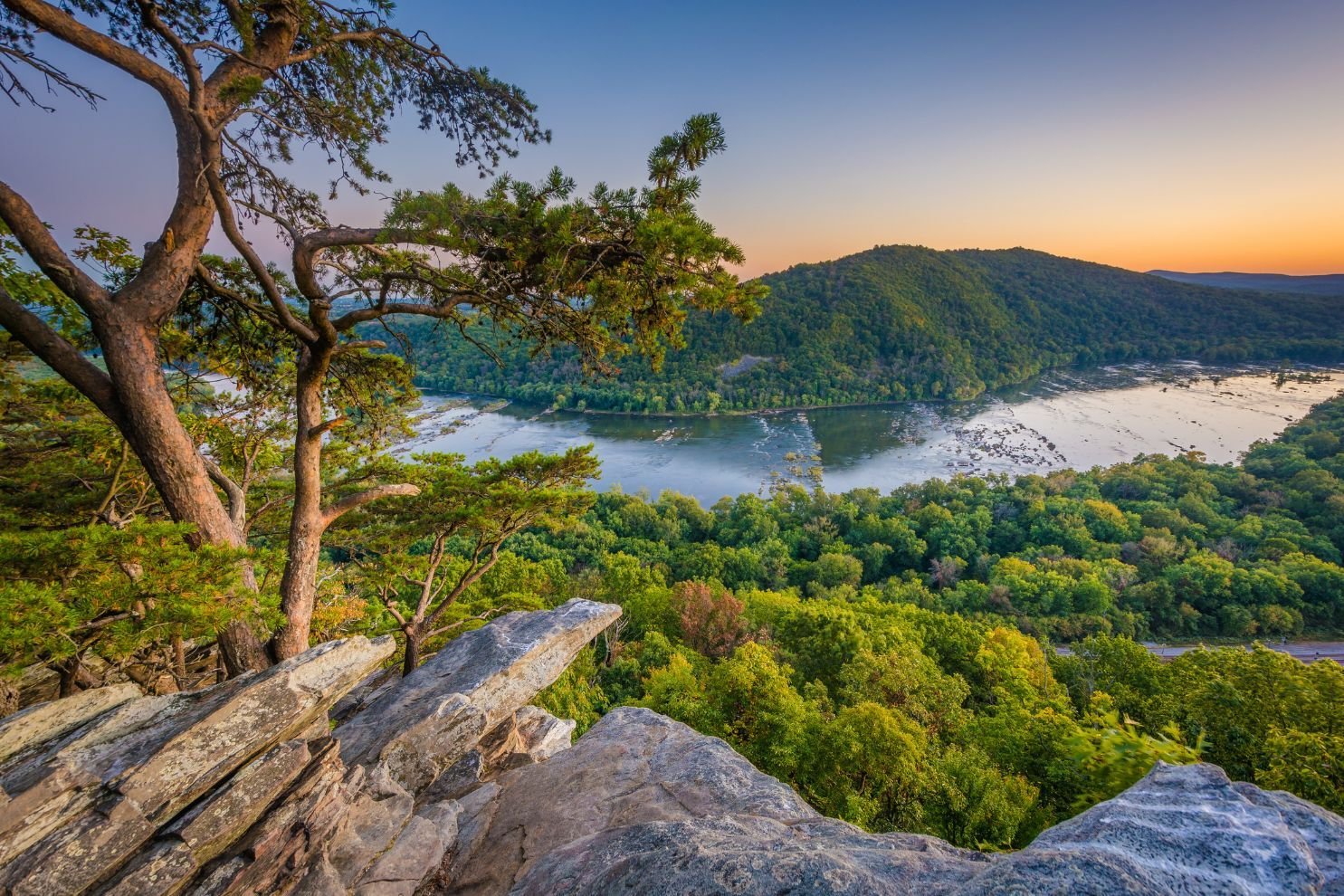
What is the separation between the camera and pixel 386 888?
364 centimetres

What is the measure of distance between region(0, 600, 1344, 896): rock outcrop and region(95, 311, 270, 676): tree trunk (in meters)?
1.18

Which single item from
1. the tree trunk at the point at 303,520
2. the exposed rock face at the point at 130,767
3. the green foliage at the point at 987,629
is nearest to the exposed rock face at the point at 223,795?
the exposed rock face at the point at 130,767

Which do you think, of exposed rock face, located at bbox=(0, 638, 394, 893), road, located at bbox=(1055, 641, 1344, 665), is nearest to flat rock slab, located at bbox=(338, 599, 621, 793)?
exposed rock face, located at bbox=(0, 638, 394, 893)

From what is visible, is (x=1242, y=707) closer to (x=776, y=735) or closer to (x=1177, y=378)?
(x=776, y=735)

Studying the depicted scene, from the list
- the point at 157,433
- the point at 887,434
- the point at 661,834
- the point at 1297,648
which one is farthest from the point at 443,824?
the point at 887,434

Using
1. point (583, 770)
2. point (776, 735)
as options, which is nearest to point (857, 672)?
point (776, 735)

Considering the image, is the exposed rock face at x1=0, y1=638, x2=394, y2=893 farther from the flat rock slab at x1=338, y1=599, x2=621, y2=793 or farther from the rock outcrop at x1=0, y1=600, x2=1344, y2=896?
the flat rock slab at x1=338, y1=599, x2=621, y2=793

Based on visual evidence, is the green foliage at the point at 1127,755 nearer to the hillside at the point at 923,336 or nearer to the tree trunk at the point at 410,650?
the tree trunk at the point at 410,650

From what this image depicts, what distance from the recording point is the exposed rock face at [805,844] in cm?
232

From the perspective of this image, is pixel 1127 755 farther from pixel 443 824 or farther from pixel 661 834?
pixel 443 824

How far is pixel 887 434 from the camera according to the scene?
6469 cm

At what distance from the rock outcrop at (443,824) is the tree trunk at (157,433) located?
1.18 m

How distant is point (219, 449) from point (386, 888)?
5.46m

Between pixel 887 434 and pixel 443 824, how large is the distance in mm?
67183
